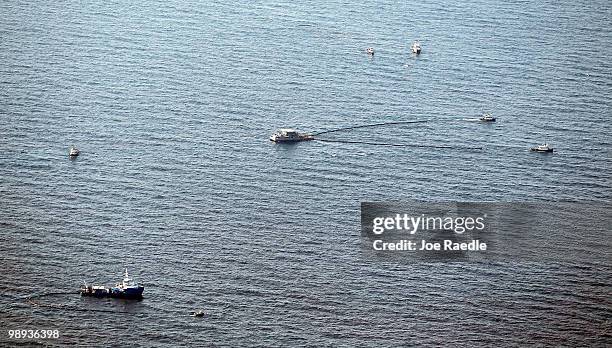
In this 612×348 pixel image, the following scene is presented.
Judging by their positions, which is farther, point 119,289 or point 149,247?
point 149,247

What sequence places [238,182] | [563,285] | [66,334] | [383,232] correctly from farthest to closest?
1. [238,182]
2. [383,232]
3. [563,285]
4. [66,334]

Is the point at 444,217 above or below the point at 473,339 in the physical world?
above

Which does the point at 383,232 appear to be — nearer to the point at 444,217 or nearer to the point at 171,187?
the point at 444,217

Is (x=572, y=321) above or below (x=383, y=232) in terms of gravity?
below

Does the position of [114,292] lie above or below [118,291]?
below

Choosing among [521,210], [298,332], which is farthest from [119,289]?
[521,210]

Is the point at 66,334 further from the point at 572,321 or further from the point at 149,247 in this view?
the point at 572,321

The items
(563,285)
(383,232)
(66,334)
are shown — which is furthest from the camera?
(383,232)

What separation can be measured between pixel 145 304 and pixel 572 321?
54.6 m

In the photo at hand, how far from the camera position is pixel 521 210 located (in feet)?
634

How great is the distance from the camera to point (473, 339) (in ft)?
530

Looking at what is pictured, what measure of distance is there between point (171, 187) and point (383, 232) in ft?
110

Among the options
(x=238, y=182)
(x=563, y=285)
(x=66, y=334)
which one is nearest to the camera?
(x=66, y=334)

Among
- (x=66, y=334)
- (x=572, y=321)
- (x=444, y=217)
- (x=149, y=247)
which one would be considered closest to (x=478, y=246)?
(x=444, y=217)
